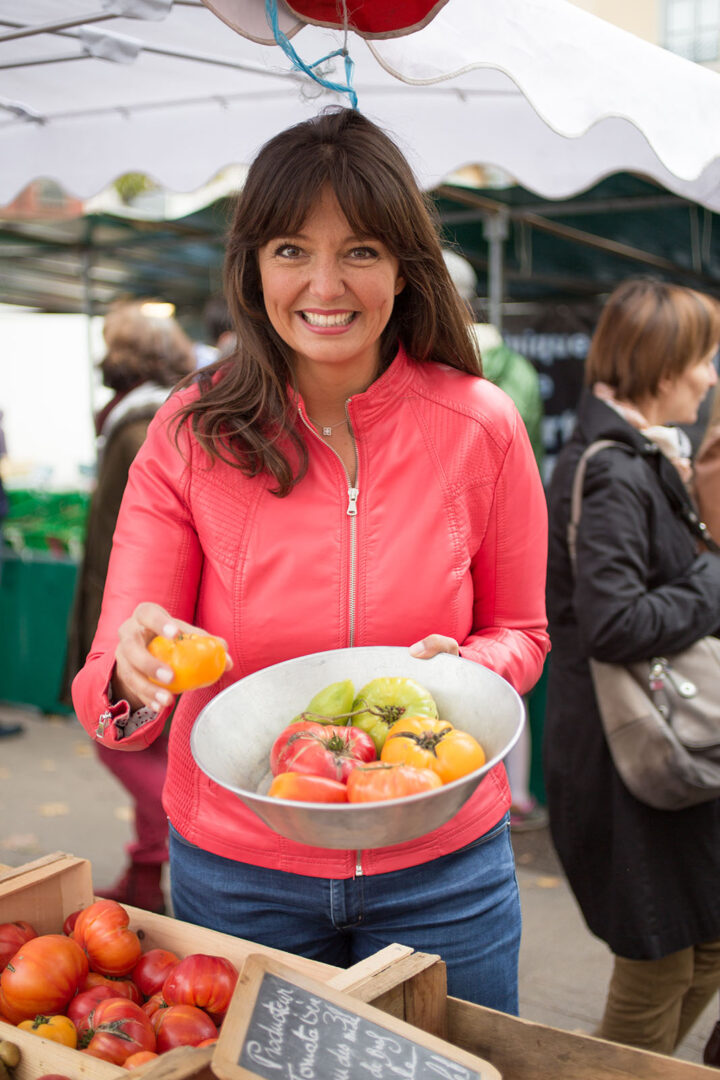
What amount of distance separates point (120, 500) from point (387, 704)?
2.41m

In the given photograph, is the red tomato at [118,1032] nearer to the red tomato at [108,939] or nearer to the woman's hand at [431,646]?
the red tomato at [108,939]

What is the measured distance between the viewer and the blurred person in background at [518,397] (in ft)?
13.5

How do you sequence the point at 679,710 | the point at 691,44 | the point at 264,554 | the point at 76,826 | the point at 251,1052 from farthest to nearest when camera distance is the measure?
the point at 691,44
the point at 76,826
the point at 679,710
the point at 264,554
the point at 251,1052

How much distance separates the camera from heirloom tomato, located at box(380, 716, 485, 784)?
134 cm

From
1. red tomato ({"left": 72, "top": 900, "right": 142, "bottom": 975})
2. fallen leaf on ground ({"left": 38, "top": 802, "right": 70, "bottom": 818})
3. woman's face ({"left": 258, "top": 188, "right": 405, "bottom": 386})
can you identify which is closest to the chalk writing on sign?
red tomato ({"left": 72, "top": 900, "right": 142, "bottom": 975})

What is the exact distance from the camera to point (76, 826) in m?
4.88

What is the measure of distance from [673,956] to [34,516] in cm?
540

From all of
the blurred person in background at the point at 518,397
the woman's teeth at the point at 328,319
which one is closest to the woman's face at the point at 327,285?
the woman's teeth at the point at 328,319

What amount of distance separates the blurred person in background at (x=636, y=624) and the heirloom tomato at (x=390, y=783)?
4.37ft

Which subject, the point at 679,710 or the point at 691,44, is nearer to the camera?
the point at 679,710

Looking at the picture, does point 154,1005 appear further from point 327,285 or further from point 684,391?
point 684,391

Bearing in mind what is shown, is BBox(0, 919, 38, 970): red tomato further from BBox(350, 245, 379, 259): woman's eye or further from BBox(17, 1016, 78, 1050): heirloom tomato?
BBox(350, 245, 379, 259): woman's eye

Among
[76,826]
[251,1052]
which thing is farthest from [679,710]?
[76,826]

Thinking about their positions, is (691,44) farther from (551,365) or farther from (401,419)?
(401,419)
